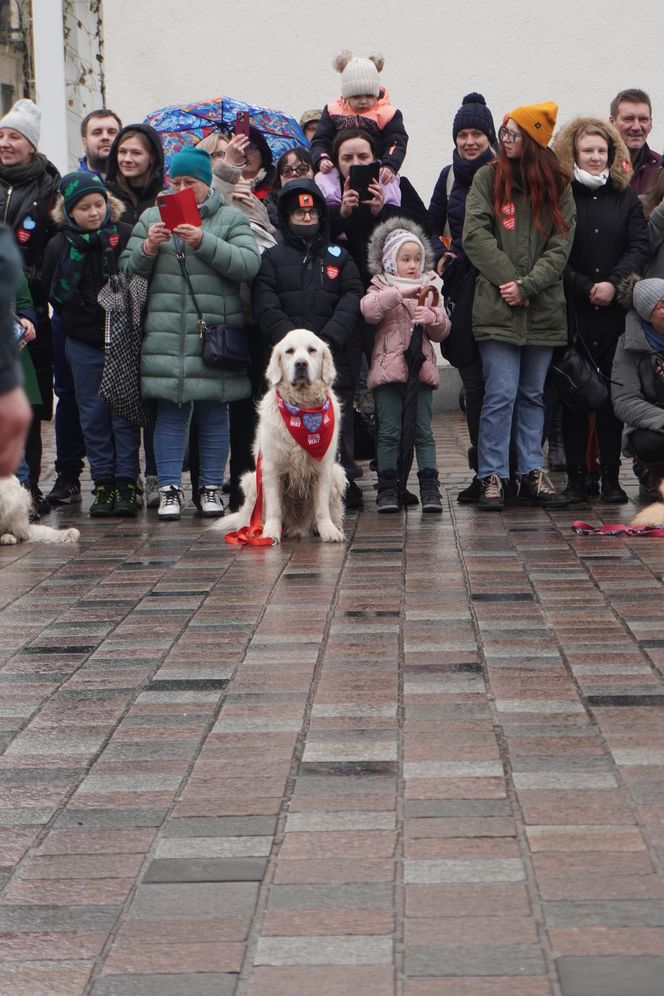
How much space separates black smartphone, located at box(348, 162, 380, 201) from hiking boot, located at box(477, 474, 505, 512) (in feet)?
6.50

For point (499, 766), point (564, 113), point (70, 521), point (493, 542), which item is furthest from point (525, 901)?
point (564, 113)

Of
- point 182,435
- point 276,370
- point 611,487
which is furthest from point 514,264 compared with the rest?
point 182,435

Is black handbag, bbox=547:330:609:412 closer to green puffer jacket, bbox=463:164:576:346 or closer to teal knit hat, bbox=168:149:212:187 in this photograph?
green puffer jacket, bbox=463:164:576:346

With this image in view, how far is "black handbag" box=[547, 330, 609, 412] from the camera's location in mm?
9375

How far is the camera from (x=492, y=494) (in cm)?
935

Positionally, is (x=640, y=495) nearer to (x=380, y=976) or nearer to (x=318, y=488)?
(x=318, y=488)

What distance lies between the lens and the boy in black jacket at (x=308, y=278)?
30.1 feet

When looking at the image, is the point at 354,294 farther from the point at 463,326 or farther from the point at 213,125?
the point at 213,125

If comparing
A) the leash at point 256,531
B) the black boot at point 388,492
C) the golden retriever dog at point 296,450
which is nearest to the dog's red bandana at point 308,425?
the golden retriever dog at point 296,450

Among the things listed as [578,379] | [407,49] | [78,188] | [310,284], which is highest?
[407,49]

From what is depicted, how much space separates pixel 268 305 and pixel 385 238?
909 millimetres

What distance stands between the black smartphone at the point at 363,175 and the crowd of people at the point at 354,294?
0.02 m

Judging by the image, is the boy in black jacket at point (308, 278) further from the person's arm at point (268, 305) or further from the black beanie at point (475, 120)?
the black beanie at point (475, 120)

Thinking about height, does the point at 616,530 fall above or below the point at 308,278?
below
